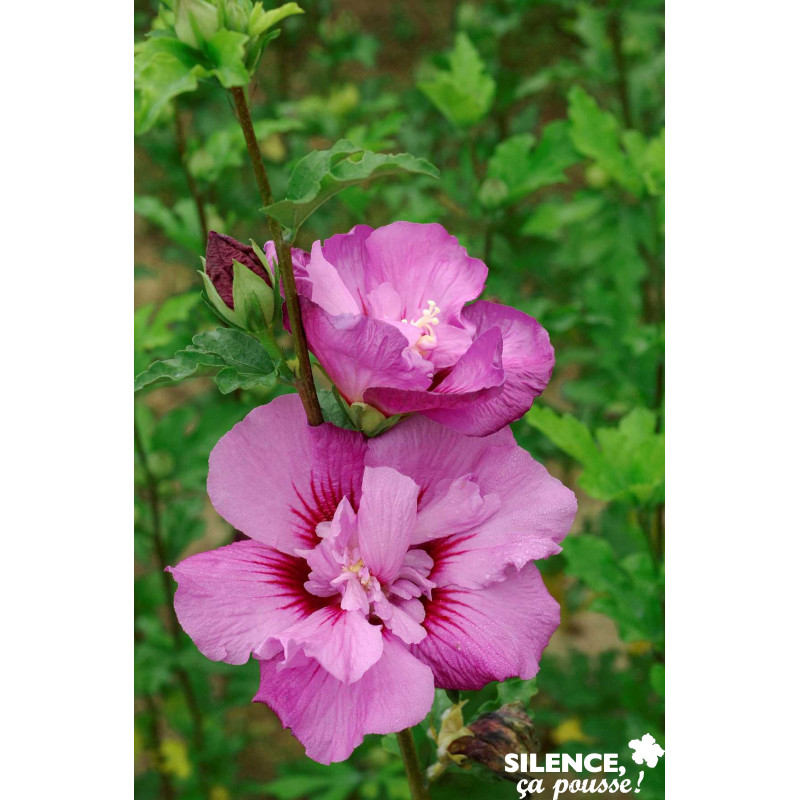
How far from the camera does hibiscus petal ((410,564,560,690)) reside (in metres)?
0.58

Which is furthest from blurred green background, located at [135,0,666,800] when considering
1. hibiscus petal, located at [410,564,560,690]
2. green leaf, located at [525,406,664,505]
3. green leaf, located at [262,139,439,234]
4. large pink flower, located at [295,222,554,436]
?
green leaf, located at [262,139,439,234]

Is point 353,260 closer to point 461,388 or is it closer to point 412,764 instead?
point 461,388

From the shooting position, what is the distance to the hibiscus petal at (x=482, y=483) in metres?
0.59

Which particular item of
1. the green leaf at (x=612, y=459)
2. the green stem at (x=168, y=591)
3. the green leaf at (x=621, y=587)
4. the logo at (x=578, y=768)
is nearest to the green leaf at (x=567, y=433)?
the green leaf at (x=612, y=459)

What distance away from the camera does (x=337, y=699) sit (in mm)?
563

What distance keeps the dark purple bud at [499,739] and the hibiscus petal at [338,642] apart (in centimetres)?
19

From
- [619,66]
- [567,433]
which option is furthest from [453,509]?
[619,66]

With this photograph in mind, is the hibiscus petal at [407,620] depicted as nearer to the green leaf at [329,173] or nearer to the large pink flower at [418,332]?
the large pink flower at [418,332]

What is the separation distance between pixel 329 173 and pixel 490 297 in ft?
2.60

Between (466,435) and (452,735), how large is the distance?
27cm

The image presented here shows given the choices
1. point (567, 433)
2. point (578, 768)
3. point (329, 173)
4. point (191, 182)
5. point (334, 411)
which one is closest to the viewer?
point (329, 173)

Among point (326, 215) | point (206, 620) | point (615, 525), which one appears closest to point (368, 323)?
point (206, 620)

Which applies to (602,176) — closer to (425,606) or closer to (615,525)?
(615,525)

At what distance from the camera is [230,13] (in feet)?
1.85
